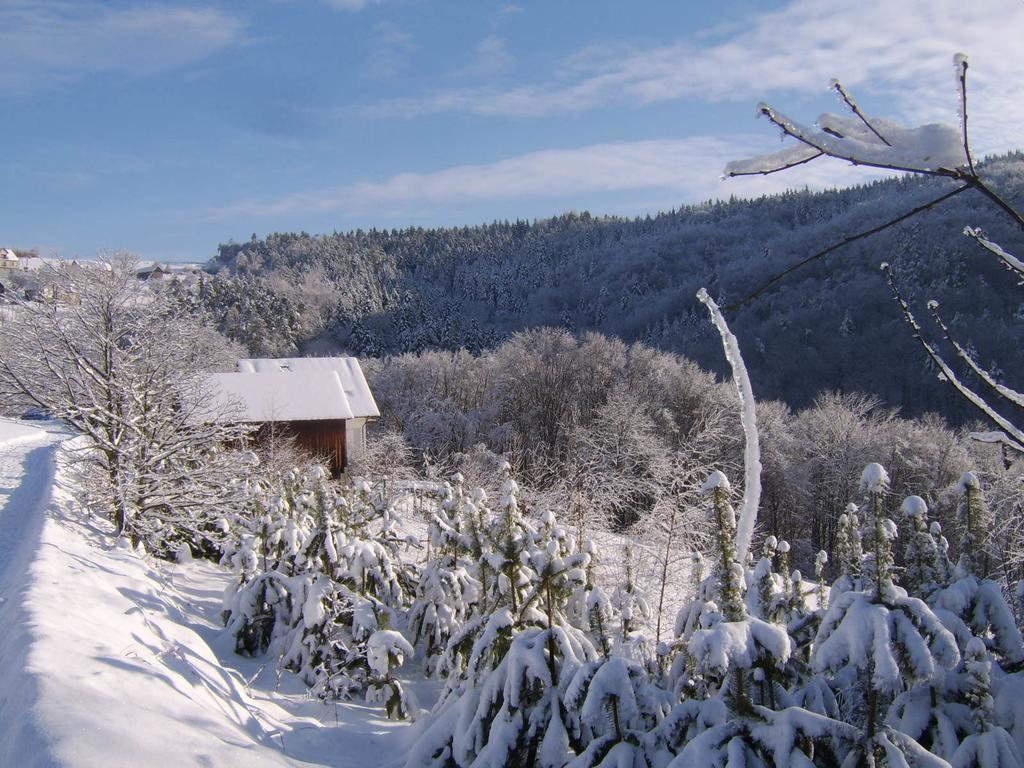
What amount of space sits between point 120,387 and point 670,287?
3580 inches

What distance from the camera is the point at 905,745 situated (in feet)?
9.23

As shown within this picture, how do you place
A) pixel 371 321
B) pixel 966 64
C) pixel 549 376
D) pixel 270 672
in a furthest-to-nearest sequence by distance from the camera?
pixel 371 321 → pixel 549 376 → pixel 270 672 → pixel 966 64

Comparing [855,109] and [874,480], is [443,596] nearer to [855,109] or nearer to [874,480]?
[874,480]

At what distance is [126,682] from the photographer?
4.66 metres

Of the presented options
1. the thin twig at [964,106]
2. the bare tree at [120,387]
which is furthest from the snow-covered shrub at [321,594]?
the thin twig at [964,106]

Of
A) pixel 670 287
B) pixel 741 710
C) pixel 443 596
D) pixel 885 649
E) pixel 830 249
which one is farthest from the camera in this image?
pixel 670 287

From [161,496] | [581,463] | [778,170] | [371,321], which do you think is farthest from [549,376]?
[371,321]

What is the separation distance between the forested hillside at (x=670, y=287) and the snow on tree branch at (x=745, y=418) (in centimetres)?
35

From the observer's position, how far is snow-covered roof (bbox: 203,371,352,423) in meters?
26.3

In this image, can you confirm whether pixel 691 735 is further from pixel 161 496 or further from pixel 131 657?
pixel 161 496

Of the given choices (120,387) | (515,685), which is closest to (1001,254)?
(515,685)

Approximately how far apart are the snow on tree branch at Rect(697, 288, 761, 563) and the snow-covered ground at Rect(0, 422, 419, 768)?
3616 millimetres

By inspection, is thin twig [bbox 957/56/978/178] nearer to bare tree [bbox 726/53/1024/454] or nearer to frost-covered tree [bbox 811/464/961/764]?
bare tree [bbox 726/53/1024/454]

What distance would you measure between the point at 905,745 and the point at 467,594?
6.92 metres
